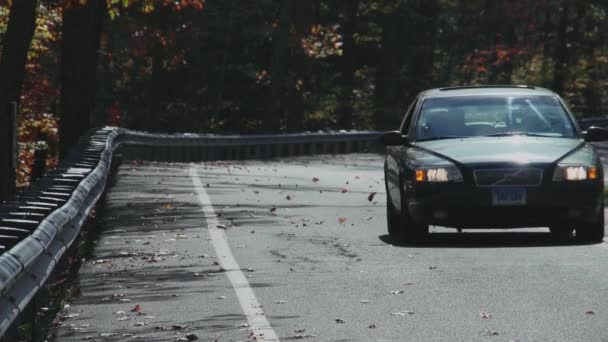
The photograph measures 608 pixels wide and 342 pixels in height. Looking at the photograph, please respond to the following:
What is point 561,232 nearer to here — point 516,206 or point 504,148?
point 504,148

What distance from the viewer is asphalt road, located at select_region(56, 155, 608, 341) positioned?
394 inches

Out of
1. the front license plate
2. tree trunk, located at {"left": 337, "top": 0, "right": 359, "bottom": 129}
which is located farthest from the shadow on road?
tree trunk, located at {"left": 337, "top": 0, "right": 359, "bottom": 129}

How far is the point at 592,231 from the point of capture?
15484 millimetres

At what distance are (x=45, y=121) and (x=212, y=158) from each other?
865cm

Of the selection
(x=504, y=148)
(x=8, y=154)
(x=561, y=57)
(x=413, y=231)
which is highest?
(x=561, y=57)

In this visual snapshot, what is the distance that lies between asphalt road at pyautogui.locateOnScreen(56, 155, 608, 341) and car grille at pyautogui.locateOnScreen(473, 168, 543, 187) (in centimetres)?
61

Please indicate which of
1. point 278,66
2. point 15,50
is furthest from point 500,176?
point 278,66

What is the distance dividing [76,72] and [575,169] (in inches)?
713

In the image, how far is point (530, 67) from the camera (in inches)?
2712

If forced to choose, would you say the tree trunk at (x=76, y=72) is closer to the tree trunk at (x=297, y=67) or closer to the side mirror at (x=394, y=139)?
the side mirror at (x=394, y=139)

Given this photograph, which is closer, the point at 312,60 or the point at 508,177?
the point at 508,177

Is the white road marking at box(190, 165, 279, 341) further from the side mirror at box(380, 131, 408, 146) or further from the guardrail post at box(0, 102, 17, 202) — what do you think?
the guardrail post at box(0, 102, 17, 202)

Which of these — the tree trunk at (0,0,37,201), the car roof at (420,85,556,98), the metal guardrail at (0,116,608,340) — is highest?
the tree trunk at (0,0,37,201)

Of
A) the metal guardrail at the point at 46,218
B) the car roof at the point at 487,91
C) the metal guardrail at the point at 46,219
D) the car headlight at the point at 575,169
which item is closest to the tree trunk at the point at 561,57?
the metal guardrail at the point at 46,218
